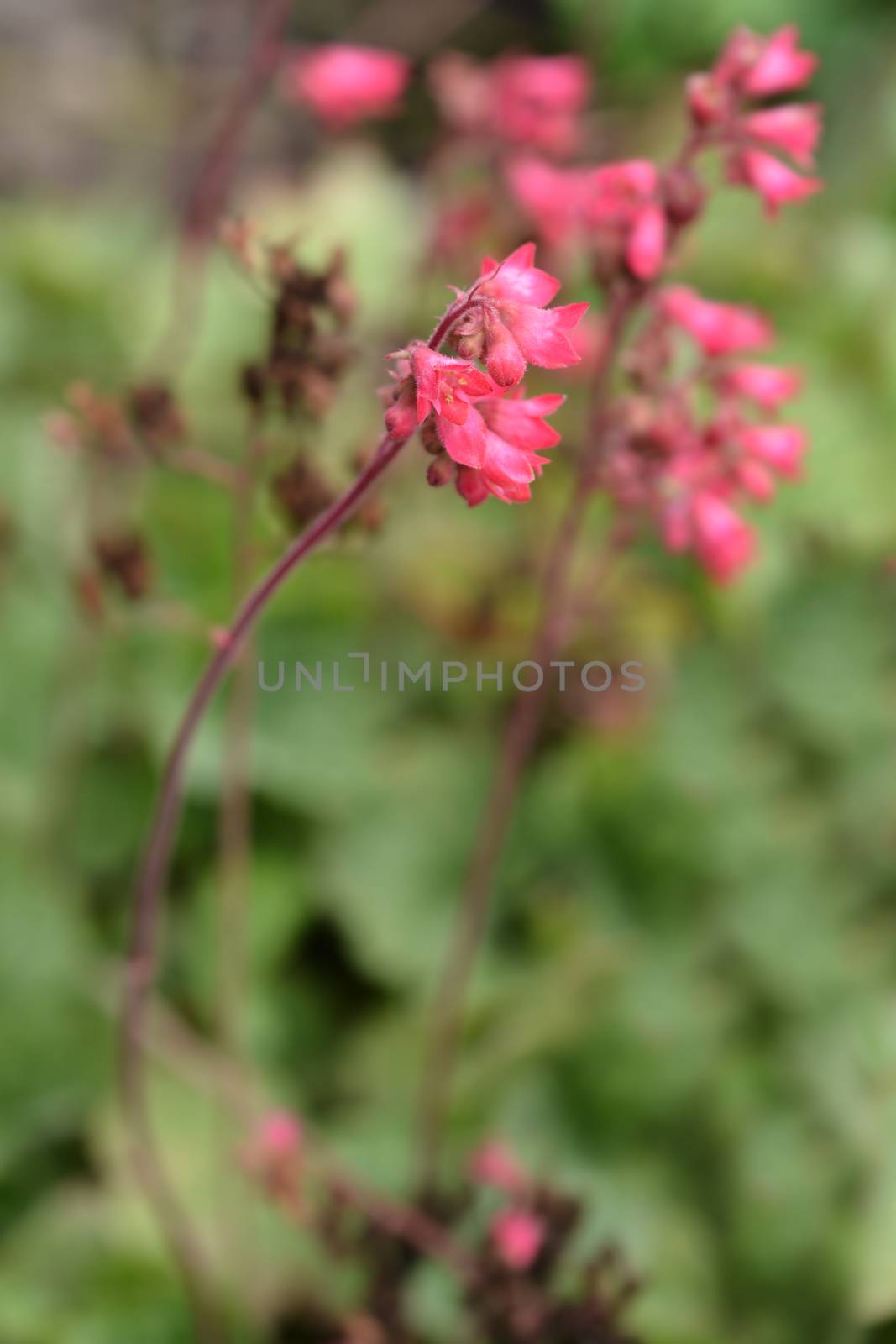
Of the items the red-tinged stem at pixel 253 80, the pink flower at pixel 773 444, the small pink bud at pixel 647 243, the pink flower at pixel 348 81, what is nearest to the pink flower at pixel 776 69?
the small pink bud at pixel 647 243

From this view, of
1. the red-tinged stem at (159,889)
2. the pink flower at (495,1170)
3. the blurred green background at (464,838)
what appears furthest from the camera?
the blurred green background at (464,838)

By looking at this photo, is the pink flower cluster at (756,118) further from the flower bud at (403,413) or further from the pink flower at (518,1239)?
the pink flower at (518,1239)

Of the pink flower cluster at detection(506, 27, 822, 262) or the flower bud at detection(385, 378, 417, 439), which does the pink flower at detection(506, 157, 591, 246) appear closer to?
the pink flower cluster at detection(506, 27, 822, 262)

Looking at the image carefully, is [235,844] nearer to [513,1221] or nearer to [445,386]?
[513,1221]

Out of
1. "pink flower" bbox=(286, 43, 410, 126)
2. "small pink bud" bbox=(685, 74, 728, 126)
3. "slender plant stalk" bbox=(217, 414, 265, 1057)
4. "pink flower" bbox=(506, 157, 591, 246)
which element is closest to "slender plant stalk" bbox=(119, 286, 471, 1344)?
"slender plant stalk" bbox=(217, 414, 265, 1057)

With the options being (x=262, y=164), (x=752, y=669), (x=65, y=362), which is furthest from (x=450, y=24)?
(x=752, y=669)

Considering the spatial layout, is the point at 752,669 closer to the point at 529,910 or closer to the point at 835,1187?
the point at 529,910
